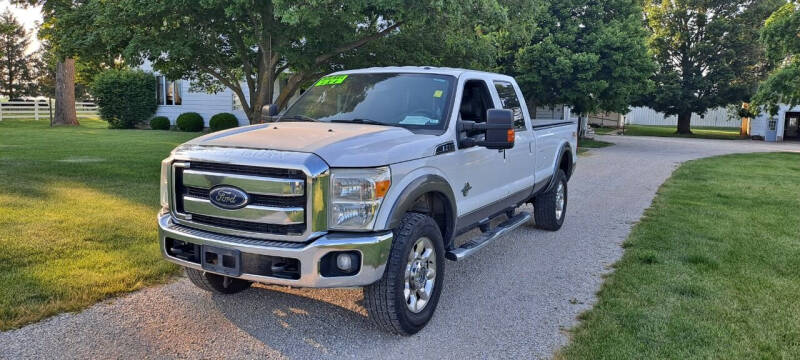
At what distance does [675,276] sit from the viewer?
5.45 m

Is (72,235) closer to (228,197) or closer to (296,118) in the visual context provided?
(296,118)

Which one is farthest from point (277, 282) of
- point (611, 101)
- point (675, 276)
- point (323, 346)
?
point (611, 101)

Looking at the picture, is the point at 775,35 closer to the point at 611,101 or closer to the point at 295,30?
the point at 611,101

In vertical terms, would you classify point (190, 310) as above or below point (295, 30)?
below

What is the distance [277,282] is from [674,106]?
37447 millimetres

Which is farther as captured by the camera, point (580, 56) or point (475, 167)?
point (580, 56)

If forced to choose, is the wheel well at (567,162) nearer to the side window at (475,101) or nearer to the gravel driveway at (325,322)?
the gravel driveway at (325,322)

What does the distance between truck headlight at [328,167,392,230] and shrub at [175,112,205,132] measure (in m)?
23.5

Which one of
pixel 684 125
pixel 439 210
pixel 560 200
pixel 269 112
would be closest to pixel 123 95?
pixel 269 112

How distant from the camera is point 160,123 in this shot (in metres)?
26.6

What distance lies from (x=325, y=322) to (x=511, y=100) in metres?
3.29

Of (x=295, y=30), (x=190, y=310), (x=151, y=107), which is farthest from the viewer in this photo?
(x=151, y=107)

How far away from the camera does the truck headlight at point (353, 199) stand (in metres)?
3.63

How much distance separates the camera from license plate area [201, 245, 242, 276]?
370cm
